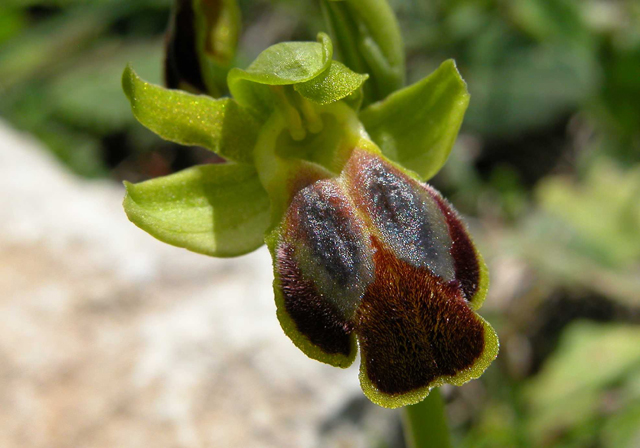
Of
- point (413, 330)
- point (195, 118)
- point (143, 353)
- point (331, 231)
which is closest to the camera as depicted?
point (413, 330)

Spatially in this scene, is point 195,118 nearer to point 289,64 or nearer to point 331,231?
point 289,64

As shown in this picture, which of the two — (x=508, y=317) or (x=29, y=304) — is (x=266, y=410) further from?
(x=508, y=317)

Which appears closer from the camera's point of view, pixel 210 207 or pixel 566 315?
pixel 210 207

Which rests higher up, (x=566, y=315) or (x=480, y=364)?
(x=480, y=364)

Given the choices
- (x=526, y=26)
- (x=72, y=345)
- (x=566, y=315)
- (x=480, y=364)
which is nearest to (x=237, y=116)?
(x=480, y=364)

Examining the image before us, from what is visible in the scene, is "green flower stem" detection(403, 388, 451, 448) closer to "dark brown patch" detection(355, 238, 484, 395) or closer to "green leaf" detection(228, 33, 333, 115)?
"dark brown patch" detection(355, 238, 484, 395)

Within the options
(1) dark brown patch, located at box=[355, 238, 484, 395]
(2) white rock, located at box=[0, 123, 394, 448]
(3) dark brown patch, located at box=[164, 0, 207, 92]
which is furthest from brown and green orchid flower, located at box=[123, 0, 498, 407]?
(2) white rock, located at box=[0, 123, 394, 448]

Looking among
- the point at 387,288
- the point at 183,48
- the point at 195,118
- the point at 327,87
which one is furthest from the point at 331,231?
the point at 183,48
